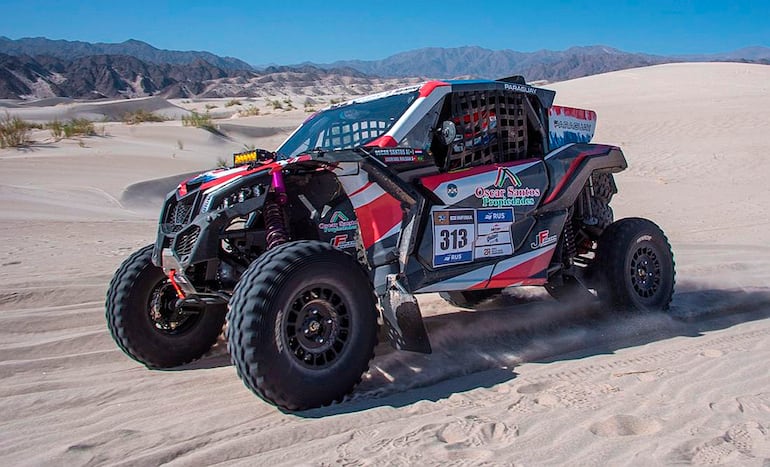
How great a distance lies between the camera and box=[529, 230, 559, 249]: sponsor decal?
5836 millimetres

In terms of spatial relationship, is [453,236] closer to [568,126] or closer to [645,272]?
[568,126]

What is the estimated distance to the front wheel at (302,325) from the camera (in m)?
3.98

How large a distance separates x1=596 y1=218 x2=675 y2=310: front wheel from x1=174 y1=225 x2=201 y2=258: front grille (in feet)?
12.3

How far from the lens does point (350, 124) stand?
5648 millimetres

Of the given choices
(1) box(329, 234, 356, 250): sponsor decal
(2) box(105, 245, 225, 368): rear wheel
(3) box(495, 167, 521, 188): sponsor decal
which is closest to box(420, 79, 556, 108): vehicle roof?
(3) box(495, 167, 521, 188): sponsor decal

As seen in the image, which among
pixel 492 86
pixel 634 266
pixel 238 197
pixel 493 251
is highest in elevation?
pixel 492 86

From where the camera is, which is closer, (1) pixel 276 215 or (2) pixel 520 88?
(1) pixel 276 215

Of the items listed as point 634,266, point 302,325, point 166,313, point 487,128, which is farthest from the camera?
point 634,266

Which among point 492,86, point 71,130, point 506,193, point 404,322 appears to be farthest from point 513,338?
point 71,130

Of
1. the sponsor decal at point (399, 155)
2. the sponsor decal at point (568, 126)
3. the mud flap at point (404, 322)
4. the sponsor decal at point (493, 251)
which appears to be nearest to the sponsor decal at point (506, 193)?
the sponsor decal at point (493, 251)

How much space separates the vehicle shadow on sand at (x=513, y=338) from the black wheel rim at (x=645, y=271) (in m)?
0.27

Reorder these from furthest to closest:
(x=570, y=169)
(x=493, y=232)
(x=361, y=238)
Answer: (x=570, y=169)
(x=493, y=232)
(x=361, y=238)

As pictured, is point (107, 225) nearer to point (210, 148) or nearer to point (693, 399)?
point (693, 399)

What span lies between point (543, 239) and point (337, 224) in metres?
1.84
